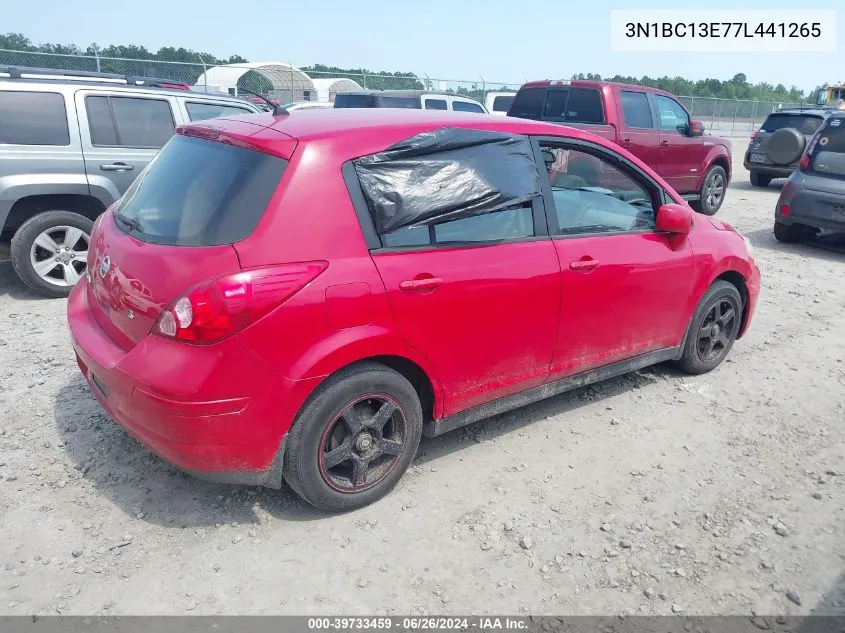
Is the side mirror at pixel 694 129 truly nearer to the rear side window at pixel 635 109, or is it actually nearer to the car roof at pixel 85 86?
the rear side window at pixel 635 109

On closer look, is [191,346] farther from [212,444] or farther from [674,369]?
[674,369]

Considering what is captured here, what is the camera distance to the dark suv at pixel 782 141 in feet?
45.2

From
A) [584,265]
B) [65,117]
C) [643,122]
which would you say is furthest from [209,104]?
[643,122]

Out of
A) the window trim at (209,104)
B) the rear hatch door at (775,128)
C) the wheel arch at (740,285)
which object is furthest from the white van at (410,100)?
the wheel arch at (740,285)

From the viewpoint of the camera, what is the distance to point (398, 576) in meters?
2.77

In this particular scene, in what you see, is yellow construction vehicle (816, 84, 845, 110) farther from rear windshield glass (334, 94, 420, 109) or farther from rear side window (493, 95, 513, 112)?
rear windshield glass (334, 94, 420, 109)

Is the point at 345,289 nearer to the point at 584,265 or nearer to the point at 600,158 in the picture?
the point at 584,265

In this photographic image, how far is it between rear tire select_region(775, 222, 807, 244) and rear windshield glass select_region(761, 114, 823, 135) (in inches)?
239

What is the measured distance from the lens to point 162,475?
3371 mm

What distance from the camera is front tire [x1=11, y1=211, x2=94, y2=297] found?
5.83m

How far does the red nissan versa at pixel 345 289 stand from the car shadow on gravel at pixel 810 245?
6076mm

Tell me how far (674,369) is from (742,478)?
142cm

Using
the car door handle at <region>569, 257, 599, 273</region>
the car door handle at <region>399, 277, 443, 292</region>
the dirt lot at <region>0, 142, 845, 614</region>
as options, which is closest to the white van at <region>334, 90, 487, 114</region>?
the dirt lot at <region>0, 142, 845, 614</region>

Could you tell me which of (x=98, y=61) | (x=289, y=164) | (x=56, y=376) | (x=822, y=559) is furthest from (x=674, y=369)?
(x=98, y=61)
